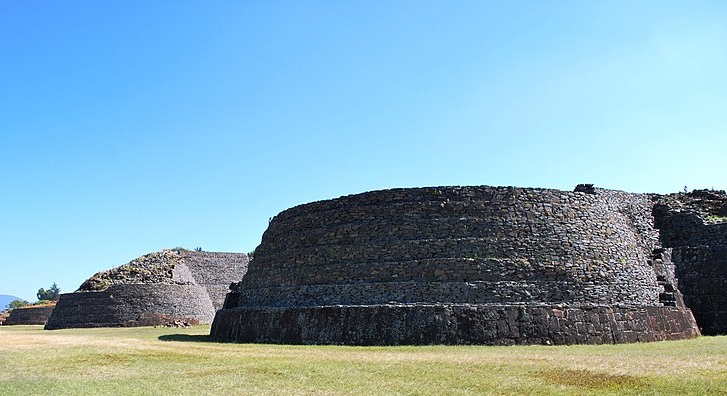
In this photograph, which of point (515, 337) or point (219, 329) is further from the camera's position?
point (219, 329)

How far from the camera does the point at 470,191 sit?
70.1 feet

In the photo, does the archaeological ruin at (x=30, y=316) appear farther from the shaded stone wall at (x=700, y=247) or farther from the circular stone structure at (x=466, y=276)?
the shaded stone wall at (x=700, y=247)

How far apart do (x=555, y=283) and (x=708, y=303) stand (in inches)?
295

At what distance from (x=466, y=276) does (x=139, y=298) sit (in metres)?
29.0

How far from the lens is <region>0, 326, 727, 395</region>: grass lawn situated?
34.1ft

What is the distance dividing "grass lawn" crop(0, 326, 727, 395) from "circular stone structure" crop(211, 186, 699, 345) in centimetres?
126

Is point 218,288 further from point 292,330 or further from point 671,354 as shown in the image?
point 671,354

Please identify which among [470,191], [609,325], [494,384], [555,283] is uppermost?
[470,191]

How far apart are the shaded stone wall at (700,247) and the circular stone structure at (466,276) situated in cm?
84

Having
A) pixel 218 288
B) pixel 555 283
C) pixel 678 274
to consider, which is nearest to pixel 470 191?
pixel 555 283

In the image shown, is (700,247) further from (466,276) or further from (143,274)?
(143,274)

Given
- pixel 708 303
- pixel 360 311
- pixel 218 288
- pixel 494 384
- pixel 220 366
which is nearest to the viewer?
pixel 494 384

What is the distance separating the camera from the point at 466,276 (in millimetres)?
19625

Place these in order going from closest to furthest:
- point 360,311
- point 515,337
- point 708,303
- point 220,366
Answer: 1. point 220,366
2. point 515,337
3. point 360,311
4. point 708,303
